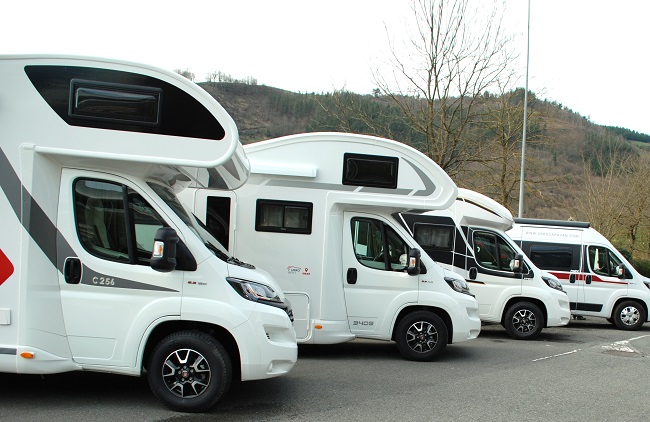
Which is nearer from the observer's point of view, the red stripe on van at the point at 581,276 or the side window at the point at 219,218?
the side window at the point at 219,218

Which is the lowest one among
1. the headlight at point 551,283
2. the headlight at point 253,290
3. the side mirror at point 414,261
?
the headlight at point 551,283

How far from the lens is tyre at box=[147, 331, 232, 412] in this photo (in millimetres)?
5934

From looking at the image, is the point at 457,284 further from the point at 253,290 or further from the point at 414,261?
the point at 253,290

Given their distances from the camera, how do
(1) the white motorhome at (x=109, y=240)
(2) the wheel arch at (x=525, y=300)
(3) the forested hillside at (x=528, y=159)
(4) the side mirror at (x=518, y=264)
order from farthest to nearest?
(3) the forested hillside at (x=528, y=159), (2) the wheel arch at (x=525, y=300), (4) the side mirror at (x=518, y=264), (1) the white motorhome at (x=109, y=240)

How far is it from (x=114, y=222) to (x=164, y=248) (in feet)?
2.22

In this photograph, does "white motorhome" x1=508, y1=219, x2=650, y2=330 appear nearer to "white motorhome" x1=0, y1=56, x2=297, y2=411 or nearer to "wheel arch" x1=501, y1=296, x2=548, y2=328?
"wheel arch" x1=501, y1=296, x2=548, y2=328

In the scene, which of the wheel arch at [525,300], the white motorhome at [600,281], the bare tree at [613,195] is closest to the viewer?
the wheel arch at [525,300]

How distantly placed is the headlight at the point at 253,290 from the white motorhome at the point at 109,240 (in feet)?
0.14

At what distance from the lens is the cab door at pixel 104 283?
19.4 feet

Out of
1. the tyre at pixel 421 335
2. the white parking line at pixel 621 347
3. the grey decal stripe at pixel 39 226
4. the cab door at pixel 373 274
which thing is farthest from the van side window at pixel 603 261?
the grey decal stripe at pixel 39 226

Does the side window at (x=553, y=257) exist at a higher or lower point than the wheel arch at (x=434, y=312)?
higher

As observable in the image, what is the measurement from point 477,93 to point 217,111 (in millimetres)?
17063

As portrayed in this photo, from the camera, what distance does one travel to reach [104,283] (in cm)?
595

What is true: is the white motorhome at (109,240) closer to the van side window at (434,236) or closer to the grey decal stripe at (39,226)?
the grey decal stripe at (39,226)
